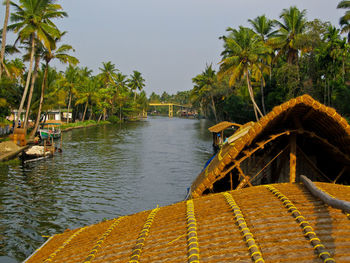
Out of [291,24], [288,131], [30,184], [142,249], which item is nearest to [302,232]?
[142,249]

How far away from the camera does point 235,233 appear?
9.06 feet

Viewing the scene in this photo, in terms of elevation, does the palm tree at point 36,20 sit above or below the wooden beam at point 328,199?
above

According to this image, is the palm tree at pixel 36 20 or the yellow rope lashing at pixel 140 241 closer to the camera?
the yellow rope lashing at pixel 140 241

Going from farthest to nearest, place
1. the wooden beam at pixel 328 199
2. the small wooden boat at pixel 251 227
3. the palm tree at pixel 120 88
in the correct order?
the palm tree at pixel 120 88, the small wooden boat at pixel 251 227, the wooden beam at pixel 328 199

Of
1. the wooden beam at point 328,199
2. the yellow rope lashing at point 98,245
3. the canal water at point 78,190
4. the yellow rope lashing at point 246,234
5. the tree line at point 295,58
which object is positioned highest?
the tree line at point 295,58

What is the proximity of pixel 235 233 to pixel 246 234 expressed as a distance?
130 mm

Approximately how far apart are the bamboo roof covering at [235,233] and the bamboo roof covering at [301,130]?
102cm

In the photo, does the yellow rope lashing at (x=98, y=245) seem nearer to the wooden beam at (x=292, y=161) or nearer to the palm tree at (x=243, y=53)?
the wooden beam at (x=292, y=161)

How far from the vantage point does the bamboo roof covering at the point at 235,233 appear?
7.89 ft

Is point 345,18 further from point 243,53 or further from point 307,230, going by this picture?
point 307,230

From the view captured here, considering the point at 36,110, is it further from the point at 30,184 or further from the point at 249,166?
the point at 249,166

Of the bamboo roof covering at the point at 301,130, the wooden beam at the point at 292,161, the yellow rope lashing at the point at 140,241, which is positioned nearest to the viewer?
the yellow rope lashing at the point at 140,241

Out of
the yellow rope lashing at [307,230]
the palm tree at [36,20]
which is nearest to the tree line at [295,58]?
the palm tree at [36,20]

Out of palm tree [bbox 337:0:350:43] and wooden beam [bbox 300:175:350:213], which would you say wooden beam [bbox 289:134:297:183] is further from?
palm tree [bbox 337:0:350:43]
